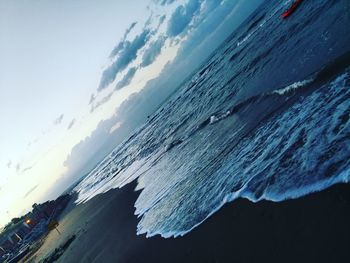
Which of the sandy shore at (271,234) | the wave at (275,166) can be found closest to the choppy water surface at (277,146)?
the wave at (275,166)

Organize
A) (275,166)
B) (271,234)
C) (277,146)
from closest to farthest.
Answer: (271,234) < (275,166) < (277,146)

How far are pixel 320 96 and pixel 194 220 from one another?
737cm

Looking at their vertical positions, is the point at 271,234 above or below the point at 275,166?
above

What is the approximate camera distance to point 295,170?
27.8 feet

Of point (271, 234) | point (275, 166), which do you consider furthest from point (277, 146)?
point (271, 234)

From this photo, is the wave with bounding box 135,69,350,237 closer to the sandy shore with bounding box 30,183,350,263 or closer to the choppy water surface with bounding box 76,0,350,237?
the choppy water surface with bounding box 76,0,350,237

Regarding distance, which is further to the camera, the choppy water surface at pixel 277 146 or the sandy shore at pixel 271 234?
the choppy water surface at pixel 277 146

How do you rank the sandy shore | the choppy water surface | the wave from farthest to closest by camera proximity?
the choppy water surface
the wave
the sandy shore

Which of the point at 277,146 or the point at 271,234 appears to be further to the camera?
the point at 277,146

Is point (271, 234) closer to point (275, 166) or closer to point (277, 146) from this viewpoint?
point (275, 166)

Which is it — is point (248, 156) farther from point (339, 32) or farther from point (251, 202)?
point (339, 32)

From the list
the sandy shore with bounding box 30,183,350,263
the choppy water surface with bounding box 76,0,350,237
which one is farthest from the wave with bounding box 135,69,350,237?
the sandy shore with bounding box 30,183,350,263

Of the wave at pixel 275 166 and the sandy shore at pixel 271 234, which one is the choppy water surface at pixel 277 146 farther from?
the sandy shore at pixel 271 234

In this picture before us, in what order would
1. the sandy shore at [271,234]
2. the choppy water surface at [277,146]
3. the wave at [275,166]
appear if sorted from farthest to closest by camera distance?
the choppy water surface at [277,146]
the wave at [275,166]
the sandy shore at [271,234]
